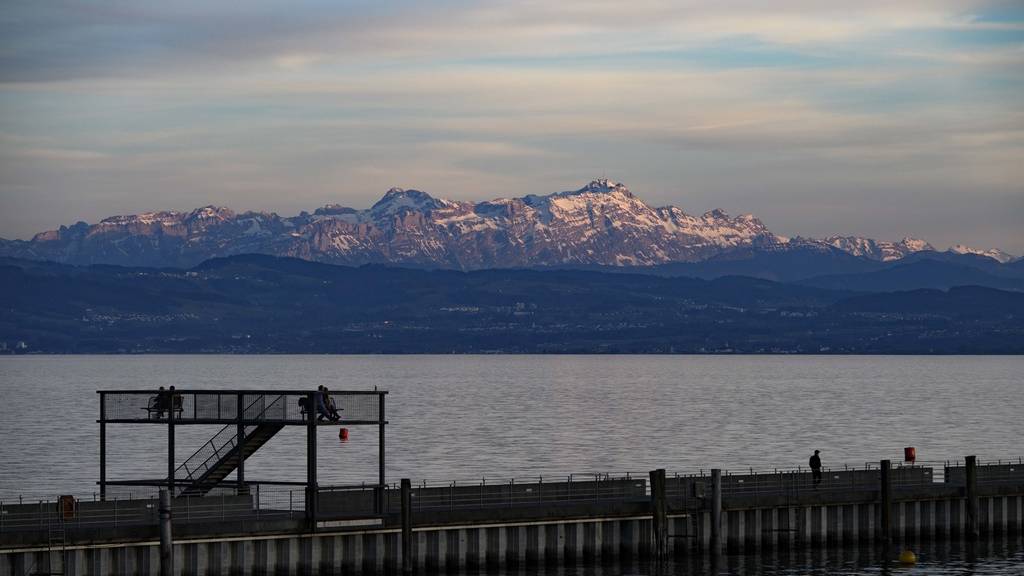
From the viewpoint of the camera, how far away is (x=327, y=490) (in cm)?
5866

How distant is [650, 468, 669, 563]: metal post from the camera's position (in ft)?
207

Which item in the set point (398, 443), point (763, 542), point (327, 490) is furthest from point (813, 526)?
point (398, 443)

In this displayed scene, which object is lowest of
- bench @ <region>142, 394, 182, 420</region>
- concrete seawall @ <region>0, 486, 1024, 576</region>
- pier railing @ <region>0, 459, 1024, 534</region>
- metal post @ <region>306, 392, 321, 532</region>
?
concrete seawall @ <region>0, 486, 1024, 576</region>

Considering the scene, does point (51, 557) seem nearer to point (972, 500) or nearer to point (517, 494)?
point (517, 494)

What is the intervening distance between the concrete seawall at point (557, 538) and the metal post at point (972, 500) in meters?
0.24

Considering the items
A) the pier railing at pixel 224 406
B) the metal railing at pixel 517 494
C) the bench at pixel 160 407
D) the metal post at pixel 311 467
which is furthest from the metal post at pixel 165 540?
the bench at pixel 160 407

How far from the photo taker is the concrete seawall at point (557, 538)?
5281cm

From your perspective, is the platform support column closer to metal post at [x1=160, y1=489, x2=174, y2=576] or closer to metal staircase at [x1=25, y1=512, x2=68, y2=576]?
metal post at [x1=160, y1=489, x2=174, y2=576]

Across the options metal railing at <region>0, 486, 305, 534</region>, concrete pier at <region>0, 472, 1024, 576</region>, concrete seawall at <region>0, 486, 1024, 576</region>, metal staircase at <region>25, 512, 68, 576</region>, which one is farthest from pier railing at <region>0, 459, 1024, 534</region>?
metal staircase at <region>25, 512, 68, 576</region>

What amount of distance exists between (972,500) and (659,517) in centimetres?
1548

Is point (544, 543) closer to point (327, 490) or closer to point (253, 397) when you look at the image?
point (327, 490)

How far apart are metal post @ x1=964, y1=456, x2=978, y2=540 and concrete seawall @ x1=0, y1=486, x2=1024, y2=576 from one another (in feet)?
0.79

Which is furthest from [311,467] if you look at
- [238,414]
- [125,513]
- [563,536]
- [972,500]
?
[972,500]

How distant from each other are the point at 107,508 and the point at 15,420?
478ft
